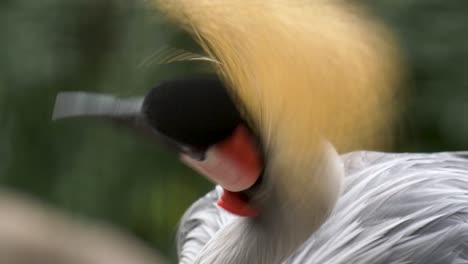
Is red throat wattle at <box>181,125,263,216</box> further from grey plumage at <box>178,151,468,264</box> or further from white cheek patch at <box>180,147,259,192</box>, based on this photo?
grey plumage at <box>178,151,468,264</box>

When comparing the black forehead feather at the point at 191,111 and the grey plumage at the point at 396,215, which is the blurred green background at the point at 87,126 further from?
the black forehead feather at the point at 191,111

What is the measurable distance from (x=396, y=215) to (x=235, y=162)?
26 centimetres

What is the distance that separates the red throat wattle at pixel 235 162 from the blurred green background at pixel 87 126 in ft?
3.11

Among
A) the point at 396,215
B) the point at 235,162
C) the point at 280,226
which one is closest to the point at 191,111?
the point at 235,162

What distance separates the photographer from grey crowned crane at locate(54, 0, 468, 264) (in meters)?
0.96

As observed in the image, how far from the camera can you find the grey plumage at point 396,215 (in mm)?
1100

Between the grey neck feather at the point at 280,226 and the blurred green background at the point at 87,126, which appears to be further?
the blurred green background at the point at 87,126

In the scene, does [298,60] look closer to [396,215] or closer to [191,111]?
[191,111]

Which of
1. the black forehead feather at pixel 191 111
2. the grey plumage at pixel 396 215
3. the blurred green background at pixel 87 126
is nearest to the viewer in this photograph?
the black forehead feather at pixel 191 111

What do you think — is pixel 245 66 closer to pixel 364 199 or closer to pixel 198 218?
pixel 364 199

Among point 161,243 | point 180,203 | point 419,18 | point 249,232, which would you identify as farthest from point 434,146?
point 249,232

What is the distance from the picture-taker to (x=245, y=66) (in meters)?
0.99

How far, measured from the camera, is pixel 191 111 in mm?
940

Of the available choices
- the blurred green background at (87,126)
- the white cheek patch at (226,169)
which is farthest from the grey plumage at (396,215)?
the blurred green background at (87,126)
